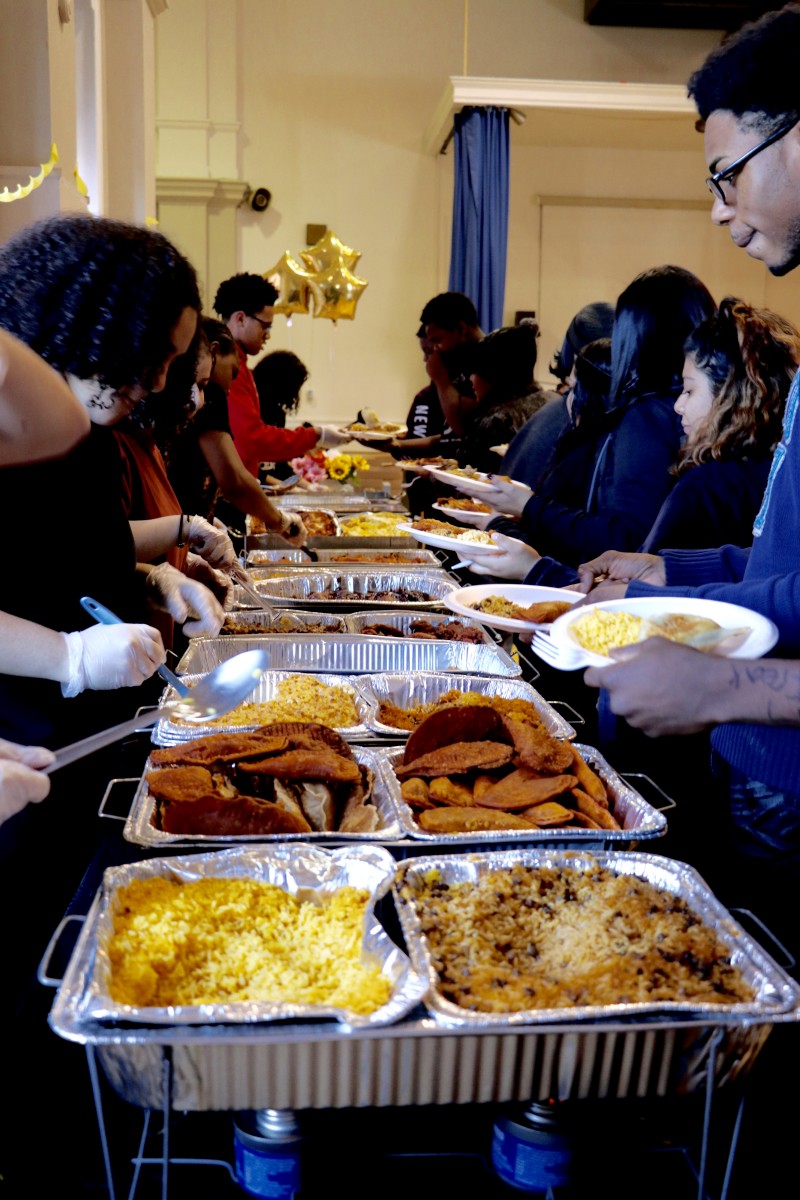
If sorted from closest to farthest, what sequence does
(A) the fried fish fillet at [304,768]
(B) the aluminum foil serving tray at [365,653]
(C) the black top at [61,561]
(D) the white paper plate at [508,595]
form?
1. (A) the fried fish fillet at [304,768]
2. (C) the black top at [61,561]
3. (D) the white paper plate at [508,595]
4. (B) the aluminum foil serving tray at [365,653]

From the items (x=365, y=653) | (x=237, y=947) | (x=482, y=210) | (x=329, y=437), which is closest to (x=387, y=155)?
(x=482, y=210)

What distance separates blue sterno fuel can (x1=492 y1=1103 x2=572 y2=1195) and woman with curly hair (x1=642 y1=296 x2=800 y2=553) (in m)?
1.18

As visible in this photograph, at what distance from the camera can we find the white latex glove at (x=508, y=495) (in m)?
2.46

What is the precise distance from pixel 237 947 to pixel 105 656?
488 millimetres

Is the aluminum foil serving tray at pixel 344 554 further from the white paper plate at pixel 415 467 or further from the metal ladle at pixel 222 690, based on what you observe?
the metal ladle at pixel 222 690

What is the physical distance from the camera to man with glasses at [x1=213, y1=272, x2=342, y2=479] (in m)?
3.86

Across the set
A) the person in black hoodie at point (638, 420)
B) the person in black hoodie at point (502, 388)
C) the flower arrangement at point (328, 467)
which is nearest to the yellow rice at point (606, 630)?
the person in black hoodie at point (638, 420)

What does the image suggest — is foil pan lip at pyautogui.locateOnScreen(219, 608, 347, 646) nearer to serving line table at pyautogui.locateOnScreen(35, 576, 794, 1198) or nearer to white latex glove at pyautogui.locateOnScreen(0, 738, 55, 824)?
white latex glove at pyautogui.locateOnScreen(0, 738, 55, 824)

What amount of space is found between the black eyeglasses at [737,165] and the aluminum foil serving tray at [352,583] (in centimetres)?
141

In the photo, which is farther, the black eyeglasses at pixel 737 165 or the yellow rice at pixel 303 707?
the yellow rice at pixel 303 707

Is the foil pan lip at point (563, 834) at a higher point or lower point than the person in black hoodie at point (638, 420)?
lower

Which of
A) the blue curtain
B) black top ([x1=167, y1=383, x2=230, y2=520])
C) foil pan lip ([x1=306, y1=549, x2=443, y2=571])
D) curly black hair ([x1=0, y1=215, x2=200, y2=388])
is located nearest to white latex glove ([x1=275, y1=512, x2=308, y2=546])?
foil pan lip ([x1=306, y1=549, x2=443, y2=571])

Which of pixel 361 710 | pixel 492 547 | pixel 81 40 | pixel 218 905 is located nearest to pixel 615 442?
pixel 492 547

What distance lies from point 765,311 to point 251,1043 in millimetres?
1550
